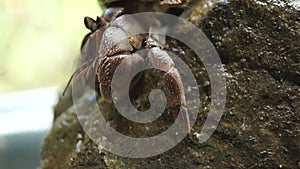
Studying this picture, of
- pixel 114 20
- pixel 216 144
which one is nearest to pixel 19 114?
pixel 114 20

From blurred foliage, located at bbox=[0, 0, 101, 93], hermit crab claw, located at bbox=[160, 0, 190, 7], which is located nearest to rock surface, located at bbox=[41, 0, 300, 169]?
hermit crab claw, located at bbox=[160, 0, 190, 7]

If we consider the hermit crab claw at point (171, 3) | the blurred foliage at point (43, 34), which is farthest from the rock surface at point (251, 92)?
the blurred foliage at point (43, 34)

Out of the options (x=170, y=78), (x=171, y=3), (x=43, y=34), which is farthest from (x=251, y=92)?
(x=43, y=34)

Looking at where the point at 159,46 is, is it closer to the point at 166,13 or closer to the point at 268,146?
the point at 166,13

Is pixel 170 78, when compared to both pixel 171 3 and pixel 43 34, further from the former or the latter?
pixel 43 34

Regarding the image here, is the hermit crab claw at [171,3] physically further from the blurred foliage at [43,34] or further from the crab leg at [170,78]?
the blurred foliage at [43,34]
